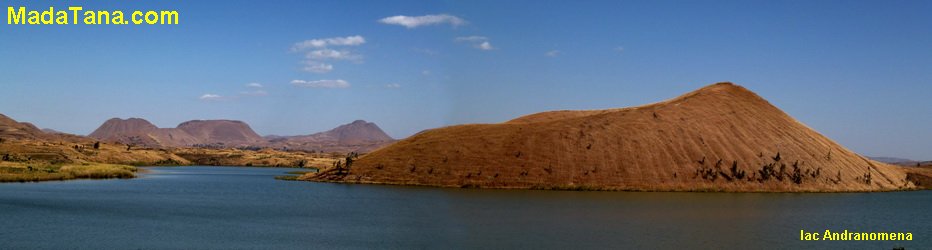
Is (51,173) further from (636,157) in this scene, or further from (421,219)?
(636,157)

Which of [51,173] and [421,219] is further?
[51,173]

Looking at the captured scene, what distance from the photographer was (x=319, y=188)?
4144 inches

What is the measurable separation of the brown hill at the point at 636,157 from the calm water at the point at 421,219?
16173mm

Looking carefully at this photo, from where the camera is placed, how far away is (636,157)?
119750mm

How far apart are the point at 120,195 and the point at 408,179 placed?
4449 centimetres

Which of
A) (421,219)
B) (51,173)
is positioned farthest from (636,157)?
(51,173)

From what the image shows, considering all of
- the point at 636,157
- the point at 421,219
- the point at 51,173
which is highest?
the point at 51,173

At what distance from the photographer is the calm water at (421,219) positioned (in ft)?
157

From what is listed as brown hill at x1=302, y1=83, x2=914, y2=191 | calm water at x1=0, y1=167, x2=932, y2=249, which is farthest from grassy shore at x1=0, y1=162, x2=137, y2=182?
brown hill at x1=302, y1=83, x2=914, y2=191

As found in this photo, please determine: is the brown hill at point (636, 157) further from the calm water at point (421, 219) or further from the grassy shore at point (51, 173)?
the grassy shore at point (51, 173)

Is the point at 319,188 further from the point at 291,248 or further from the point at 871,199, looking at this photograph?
the point at 871,199

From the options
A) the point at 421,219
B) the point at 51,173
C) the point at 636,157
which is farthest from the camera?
the point at 51,173

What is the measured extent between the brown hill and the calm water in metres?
16.2

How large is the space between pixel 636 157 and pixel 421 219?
6622 cm
